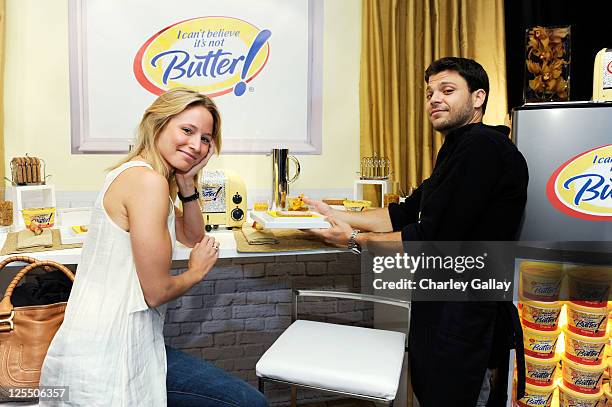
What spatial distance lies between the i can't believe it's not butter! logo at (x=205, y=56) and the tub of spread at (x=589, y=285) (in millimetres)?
1684

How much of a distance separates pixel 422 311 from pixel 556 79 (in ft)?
3.48

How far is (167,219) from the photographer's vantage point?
1.43m

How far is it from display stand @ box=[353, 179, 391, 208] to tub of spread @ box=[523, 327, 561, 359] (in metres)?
0.86

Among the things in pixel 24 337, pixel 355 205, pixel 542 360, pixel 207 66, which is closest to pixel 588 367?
pixel 542 360

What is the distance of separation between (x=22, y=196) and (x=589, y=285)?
7.61ft

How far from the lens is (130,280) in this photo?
1404mm

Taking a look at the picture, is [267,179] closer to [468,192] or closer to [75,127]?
[75,127]

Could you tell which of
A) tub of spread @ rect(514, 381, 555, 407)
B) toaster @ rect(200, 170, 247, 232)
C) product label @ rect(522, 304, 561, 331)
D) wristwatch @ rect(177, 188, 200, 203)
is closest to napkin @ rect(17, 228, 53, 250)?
wristwatch @ rect(177, 188, 200, 203)

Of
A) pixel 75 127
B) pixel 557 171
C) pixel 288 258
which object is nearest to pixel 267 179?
pixel 288 258

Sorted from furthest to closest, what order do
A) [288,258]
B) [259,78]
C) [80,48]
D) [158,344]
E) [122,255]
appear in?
[288,258]
[259,78]
[80,48]
[158,344]
[122,255]

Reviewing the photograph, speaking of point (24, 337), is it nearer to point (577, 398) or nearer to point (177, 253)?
point (177, 253)

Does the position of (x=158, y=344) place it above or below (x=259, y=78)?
below

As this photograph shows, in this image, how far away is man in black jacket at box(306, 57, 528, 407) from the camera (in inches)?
61.9

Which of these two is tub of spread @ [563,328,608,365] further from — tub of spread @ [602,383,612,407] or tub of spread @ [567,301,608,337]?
tub of spread @ [602,383,612,407]
